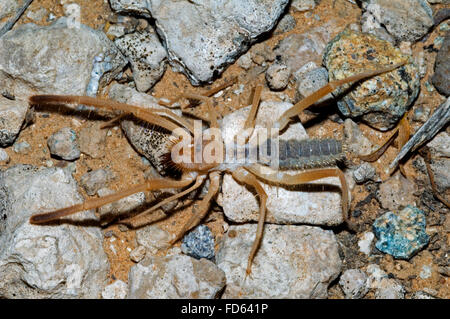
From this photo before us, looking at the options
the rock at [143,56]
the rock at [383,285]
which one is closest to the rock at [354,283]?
the rock at [383,285]

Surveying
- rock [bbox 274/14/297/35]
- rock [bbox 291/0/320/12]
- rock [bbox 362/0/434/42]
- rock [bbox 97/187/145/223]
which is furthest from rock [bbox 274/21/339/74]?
rock [bbox 97/187/145/223]

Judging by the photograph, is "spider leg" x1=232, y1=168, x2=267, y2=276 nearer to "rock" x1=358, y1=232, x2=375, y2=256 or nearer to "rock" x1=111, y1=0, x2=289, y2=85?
"rock" x1=358, y1=232, x2=375, y2=256

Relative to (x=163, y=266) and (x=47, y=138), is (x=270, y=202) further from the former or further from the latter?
(x=47, y=138)

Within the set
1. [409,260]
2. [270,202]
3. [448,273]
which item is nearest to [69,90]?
[270,202]

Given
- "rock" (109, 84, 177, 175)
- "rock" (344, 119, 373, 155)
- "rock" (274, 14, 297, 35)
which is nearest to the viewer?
"rock" (109, 84, 177, 175)

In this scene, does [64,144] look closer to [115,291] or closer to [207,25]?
[115,291]

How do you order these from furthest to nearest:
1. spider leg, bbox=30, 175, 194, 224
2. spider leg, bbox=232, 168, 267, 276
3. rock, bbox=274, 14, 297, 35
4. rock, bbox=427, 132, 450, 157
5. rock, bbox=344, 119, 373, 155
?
rock, bbox=274, 14, 297, 35
rock, bbox=344, 119, 373, 155
rock, bbox=427, 132, 450, 157
spider leg, bbox=232, 168, 267, 276
spider leg, bbox=30, 175, 194, 224
